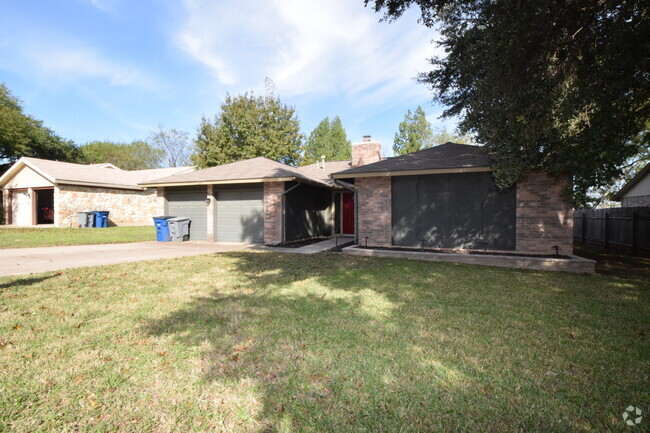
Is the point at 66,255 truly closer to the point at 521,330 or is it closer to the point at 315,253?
the point at 315,253

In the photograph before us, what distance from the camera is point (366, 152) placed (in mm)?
15531

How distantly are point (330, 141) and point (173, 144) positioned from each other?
974 inches

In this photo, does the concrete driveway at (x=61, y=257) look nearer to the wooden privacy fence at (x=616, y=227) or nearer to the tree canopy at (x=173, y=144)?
the wooden privacy fence at (x=616, y=227)

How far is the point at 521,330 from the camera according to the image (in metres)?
3.73

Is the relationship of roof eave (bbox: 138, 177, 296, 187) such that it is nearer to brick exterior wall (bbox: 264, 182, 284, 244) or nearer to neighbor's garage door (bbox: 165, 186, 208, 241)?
brick exterior wall (bbox: 264, 182, 284, 244)

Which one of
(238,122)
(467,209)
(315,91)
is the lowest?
(467,209)

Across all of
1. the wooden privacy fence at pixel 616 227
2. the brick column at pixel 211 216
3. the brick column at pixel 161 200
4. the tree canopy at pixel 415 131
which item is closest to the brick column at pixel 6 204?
the brick column at pixel 161 200

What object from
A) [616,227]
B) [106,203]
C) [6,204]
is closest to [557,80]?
[616,227]

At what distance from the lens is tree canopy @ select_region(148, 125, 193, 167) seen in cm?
4803

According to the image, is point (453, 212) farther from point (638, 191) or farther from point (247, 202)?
point (638, 191)

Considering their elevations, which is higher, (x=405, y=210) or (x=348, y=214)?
(x=405, y=210)

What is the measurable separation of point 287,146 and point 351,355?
30.5 metres

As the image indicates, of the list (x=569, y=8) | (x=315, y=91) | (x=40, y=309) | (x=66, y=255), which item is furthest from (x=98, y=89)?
(x=569, y=8)

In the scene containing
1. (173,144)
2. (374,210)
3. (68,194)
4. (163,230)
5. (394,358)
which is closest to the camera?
(394,358)
